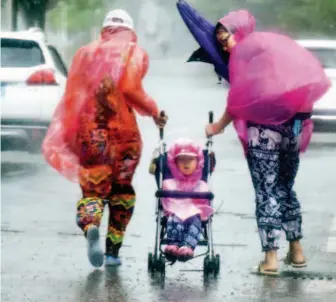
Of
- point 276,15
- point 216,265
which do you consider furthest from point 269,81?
point 276,15

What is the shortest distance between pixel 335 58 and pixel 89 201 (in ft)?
38.4

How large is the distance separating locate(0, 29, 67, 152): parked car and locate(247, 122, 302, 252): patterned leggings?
23.1 feet

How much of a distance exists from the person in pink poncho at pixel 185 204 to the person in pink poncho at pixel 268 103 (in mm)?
206

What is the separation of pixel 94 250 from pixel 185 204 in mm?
630

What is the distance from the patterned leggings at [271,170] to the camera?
8750mm

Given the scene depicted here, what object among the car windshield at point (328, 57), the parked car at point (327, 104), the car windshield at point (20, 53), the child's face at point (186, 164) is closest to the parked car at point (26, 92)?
the car windshield at point (20, 53)

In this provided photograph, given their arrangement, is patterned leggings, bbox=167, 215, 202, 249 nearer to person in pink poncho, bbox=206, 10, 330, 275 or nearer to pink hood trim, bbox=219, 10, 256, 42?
person in pink poncho, bbox=206, 10, 330, 275

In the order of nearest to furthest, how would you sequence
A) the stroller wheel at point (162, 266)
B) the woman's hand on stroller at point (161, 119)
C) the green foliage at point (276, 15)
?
the stroller wheel at point (162, 266) → the woman's hand on stroller at point (161, 119) → the green foliage at point (276, 15)

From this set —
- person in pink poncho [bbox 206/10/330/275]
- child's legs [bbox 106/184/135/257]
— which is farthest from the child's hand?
child's legs [bbox 106/184/135/257]

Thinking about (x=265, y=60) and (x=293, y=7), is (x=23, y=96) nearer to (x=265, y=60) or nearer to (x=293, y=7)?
(x=265, y=60)

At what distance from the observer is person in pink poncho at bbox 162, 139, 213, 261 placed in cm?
848

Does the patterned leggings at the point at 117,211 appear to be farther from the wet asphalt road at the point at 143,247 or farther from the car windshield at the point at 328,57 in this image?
the car windshield at the point at 328,57

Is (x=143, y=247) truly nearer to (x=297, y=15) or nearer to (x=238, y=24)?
(x=238, y=24)

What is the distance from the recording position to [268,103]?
859 cm
